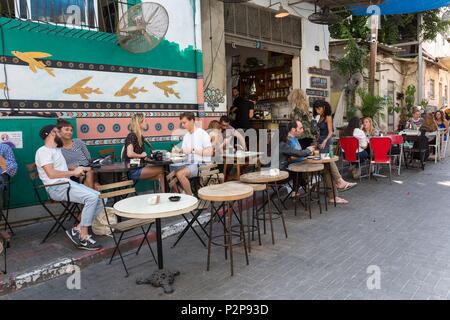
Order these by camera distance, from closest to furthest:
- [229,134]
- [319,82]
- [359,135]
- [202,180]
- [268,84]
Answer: [202,180], [229,134], [359,135], [319,82], [268,84]

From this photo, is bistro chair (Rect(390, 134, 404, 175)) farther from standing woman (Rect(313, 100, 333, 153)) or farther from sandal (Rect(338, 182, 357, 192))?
standing woman (Rect(313, 100, 333, 153))

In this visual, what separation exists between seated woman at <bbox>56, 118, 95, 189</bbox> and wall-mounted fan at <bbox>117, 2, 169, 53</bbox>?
6.03ft

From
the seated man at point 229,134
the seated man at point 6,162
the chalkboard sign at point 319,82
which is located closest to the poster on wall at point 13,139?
the seated man at point 6,162

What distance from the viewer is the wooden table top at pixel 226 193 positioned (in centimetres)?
368

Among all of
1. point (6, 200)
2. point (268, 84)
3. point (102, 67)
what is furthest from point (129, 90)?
point (268, 84)

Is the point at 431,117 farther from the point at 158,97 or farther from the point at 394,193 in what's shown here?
the point at 158,97

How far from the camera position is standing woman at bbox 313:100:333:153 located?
23.0ft

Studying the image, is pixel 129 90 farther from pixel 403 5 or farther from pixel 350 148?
pixel 403 5

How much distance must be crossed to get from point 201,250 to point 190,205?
1.26 metres

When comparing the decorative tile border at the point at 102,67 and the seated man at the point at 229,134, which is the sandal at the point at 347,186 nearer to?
the seated man at the point at 229,134

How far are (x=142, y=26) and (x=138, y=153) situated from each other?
206 cm

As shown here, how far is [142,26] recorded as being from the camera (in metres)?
5.95

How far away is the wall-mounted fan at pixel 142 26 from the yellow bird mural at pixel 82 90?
89cm
